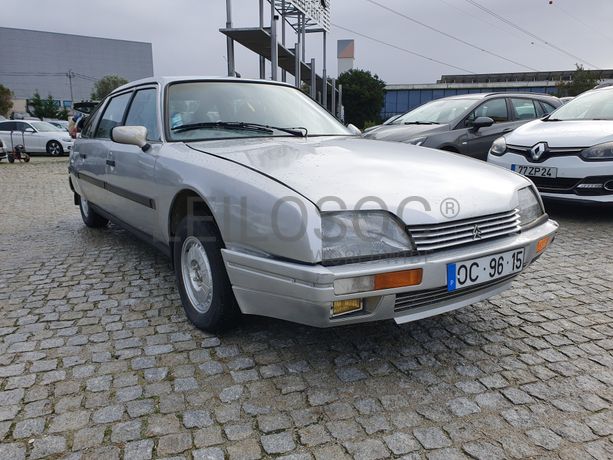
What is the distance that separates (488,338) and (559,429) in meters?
0.79

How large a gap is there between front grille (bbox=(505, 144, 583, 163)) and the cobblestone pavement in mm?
2159

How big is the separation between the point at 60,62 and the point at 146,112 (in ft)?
364

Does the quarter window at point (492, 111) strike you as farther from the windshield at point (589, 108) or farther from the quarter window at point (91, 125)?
the quarter window at point (91, 125)

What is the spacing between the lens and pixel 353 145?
309 cm

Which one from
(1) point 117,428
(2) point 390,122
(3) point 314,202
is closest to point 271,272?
(3) point 314,202

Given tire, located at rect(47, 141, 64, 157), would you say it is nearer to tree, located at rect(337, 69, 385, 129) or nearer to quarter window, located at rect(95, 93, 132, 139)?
quarter window, located at rect(95, 93, 132, 139)

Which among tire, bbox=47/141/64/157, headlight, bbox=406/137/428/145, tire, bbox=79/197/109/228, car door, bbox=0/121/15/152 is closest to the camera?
tire, bbox=79/197/109/228

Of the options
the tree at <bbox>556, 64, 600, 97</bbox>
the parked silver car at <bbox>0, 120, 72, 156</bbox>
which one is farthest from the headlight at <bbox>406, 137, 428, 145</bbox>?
the tree at <bbox>556, 64, 600, 97</bbox>

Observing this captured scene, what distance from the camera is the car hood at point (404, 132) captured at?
670cm

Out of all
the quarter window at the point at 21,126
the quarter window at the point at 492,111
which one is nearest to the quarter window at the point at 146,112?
the quarter window at the point at 492,111

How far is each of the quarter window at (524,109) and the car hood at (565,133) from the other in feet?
5.64

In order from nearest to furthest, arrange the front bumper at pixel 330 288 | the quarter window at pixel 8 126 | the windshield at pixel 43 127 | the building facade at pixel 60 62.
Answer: the front bumper at pixel 330 288, the quarter window at pixel 8 126, the windshield at pixel 43 127, the building facade at pixel 60 62

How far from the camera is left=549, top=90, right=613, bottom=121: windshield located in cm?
596

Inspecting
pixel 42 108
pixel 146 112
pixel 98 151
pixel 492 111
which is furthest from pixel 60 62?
pixel 146 112
